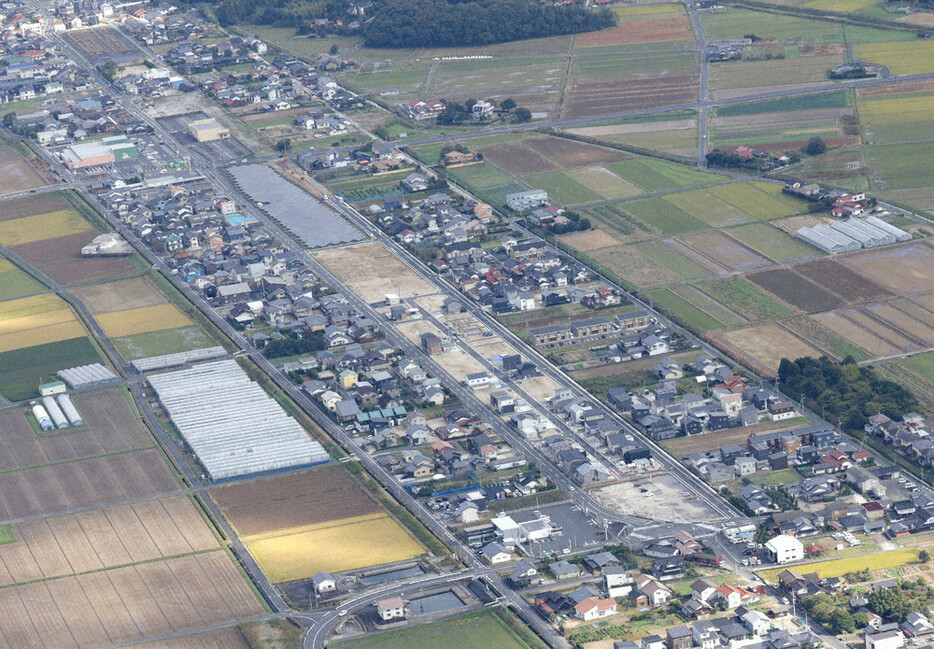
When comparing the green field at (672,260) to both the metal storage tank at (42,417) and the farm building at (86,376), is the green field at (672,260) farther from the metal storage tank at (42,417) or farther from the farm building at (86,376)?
the metal storage tank at (42,417)

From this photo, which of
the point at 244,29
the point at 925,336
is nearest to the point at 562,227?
the point at 925,336

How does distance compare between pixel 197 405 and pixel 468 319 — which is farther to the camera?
pixel 468 319

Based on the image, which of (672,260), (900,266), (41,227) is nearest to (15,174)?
(41,227)

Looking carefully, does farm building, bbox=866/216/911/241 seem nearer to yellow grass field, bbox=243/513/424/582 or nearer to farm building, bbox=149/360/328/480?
farm building, bbox=149/360/328/480

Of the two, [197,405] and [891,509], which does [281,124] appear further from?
[891,509]

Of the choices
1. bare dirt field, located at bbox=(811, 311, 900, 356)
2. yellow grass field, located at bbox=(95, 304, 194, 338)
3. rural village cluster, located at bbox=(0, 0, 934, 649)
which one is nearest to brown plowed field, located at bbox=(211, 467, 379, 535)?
rural village cluster, located at bbox=(0, 0, 934, 649)

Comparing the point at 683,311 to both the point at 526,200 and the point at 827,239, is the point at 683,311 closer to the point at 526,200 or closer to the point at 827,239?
the point at 827,239
